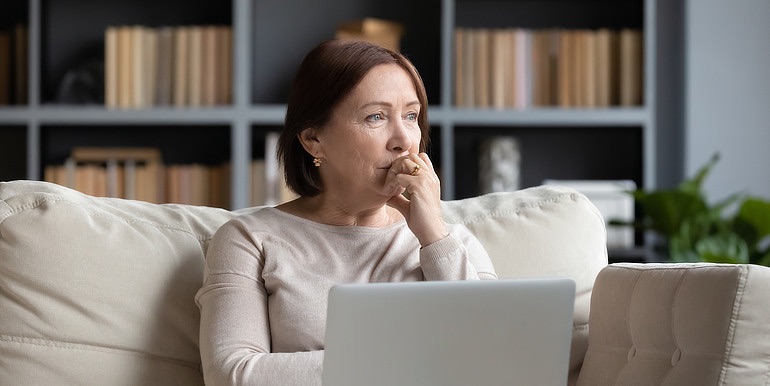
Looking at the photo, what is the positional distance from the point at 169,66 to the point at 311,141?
7.60 feet

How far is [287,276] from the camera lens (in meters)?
1.74

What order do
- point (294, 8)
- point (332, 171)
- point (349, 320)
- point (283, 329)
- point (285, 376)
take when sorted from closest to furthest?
point (349, 320)
point (285, 376)
point (283, 329)
point (332, 171)
point (294, 8)

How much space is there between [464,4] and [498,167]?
0.77m

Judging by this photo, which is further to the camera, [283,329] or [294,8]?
[294,8]

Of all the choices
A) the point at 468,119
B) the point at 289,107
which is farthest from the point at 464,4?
the point at 289,107

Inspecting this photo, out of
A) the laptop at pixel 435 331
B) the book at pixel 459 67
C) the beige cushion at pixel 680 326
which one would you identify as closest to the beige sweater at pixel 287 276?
the beige cushion at pixel 680 326

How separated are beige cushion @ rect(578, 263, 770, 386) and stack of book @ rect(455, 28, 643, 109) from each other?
2.28m

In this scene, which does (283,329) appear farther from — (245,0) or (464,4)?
(464,4)

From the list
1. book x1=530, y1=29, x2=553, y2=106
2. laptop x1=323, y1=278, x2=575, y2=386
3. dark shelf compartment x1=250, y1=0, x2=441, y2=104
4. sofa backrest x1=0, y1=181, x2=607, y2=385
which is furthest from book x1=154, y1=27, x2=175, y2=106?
laptop x1=323, y1=278, x2=575, y2=386

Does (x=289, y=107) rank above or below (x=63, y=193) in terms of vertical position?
above

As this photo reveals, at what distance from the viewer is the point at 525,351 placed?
1225 millimetres

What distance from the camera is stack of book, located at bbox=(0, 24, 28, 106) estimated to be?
4098 millimetres

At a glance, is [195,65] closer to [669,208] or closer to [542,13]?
[542,13]

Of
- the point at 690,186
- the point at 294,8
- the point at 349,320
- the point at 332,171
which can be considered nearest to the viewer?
the point at 349,320
